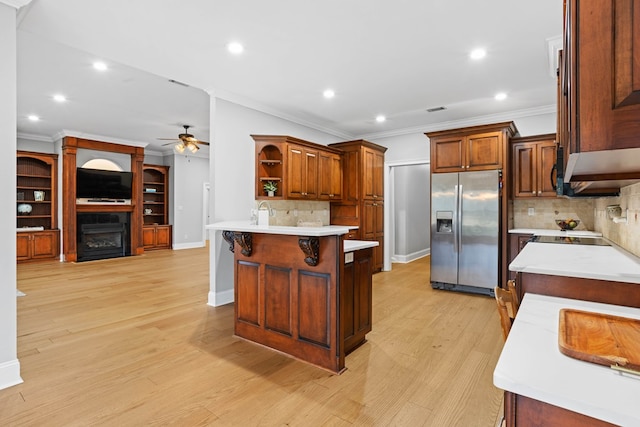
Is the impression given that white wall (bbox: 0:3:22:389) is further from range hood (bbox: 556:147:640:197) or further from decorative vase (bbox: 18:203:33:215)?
decorative vase (bbox: 18:203:33:215)

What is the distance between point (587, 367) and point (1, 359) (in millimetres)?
3298

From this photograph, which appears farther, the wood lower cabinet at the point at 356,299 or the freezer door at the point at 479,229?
the freezer door at the point at 479,229

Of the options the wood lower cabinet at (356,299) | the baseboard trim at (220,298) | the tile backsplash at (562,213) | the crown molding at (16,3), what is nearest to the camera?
the crown molding at (16,3)

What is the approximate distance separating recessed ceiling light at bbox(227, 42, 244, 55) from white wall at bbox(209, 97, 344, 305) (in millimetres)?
1175

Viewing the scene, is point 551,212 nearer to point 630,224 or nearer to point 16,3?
point 630,224

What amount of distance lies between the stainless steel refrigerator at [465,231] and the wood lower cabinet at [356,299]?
230 cm

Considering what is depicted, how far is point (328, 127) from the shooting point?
6.29m

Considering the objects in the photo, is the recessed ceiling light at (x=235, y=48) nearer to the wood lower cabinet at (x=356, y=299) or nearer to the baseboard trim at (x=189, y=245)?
the wood lower cabinet at (x=356, y=299)

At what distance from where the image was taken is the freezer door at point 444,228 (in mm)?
4895

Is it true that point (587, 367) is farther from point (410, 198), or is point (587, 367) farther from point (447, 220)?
point (410, 198)

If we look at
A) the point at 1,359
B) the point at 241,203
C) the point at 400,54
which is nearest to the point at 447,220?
the point at 400,54

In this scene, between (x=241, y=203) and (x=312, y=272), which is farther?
(x=241, y=203)

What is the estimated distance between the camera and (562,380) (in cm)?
72

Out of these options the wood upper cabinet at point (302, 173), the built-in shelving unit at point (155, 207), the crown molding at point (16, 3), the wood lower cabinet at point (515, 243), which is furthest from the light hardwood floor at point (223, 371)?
the built-in shelving unit at point (155, 207)
